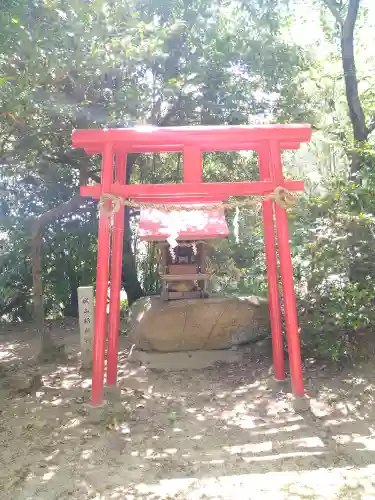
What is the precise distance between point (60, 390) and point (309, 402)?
2.50 meters

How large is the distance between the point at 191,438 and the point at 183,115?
5.00m

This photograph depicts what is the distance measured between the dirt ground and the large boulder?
629 mm

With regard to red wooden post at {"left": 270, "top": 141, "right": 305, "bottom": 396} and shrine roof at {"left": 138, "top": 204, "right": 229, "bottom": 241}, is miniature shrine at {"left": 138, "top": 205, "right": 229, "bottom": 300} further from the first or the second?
red wooden post at {"left": 270, "top": 141, "right": 305, "bottom": 396}

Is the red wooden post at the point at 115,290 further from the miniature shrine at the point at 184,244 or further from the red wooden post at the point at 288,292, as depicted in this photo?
the red wooden post at the point at 288,292

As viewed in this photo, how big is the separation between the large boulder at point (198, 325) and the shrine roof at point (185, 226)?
102 centimetres

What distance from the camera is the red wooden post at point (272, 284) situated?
14.2 ft

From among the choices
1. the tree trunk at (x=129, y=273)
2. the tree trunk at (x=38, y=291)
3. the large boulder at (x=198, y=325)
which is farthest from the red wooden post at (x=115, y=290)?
the tree trunk at (x=129, y=273)

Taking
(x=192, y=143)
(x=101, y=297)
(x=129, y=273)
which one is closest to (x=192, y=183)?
(x=192, y=143)

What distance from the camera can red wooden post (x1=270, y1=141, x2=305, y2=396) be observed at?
3.75 metres

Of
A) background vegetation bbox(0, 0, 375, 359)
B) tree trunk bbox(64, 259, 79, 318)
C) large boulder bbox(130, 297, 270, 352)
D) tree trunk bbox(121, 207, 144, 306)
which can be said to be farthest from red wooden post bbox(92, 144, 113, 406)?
tree trunk bbox(64, 259, 79, 318)

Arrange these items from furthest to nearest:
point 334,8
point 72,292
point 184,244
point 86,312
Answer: point 72,292 < point 334,8 < point 184,244 < point 86,312

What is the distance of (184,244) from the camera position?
5.37 m

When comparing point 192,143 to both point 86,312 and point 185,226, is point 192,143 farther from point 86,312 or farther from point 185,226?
point 86,312

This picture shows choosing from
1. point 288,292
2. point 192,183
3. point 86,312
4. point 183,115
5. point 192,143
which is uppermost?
point 183,115
